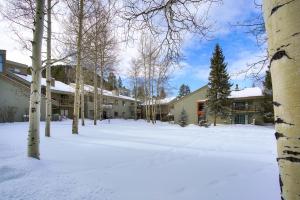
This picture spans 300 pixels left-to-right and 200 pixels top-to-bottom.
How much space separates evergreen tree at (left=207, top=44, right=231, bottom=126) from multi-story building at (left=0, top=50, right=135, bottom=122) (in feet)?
51.2

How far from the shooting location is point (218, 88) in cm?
3594

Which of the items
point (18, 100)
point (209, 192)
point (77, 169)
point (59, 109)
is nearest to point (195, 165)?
point (209, 192)

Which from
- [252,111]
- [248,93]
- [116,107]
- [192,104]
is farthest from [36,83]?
[116,107]

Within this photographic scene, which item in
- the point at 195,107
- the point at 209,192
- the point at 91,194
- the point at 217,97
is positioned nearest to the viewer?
the point at 91,194

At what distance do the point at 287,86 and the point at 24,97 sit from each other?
113 feet

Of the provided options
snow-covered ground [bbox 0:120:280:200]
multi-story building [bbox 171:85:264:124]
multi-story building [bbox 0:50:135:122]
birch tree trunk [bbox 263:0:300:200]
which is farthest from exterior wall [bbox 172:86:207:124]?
birch tree trunk [bbox 263:0:300:200]

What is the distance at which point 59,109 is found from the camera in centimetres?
4150

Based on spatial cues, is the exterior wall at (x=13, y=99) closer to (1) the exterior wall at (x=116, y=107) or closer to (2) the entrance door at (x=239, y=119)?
(1) the exterior wall at (x=116, y=107)

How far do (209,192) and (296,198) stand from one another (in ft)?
12.4

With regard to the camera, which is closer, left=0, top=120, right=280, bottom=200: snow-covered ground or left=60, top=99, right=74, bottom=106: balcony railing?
left=0, top=120, right=280, bottom=200: snow-covered ground

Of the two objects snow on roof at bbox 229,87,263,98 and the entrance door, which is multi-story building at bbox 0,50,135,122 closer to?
snow on roof at bbox 229,87,263,98

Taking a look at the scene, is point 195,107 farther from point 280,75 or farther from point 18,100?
point 280,75

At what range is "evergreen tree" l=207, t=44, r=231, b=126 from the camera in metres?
36.0

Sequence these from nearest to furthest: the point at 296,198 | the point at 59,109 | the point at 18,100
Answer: the point at 296,198 < the point at 18,100 < the point at 59,109
